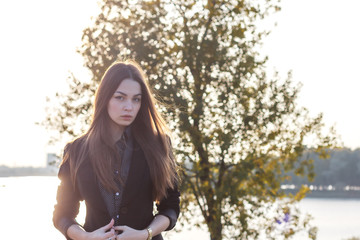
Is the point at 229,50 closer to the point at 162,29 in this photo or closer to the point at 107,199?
the point at 162,29

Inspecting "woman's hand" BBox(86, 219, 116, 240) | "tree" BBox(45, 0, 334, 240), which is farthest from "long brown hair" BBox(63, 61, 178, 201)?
"tree" BBox(45, 0, 334, 240)

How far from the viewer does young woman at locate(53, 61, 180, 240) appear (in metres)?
2.27

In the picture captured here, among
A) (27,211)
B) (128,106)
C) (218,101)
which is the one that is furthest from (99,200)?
(27,211)

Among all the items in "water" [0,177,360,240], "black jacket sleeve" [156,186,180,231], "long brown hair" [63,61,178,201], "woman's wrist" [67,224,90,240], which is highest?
"long brown hair" [63,61,178,201]

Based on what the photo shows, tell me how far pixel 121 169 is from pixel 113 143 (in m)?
0.12

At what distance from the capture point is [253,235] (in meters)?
8.84

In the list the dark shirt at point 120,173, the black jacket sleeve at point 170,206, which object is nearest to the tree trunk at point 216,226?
the black jacket sleeve at point 170,206

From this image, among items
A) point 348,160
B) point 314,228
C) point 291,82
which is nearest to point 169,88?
point 291,82

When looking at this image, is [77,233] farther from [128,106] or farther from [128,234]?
[128,106]

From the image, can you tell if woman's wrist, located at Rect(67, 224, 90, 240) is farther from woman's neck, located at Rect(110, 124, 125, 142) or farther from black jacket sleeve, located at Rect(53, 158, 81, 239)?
woman's neck, located at Rect(110, 124, 125, 142)

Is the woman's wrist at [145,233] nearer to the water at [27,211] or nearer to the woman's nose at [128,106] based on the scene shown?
the woman's nose at [128,106]

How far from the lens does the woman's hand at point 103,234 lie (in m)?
2.14

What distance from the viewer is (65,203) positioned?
7.68ft

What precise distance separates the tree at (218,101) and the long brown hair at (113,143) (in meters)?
5.66
